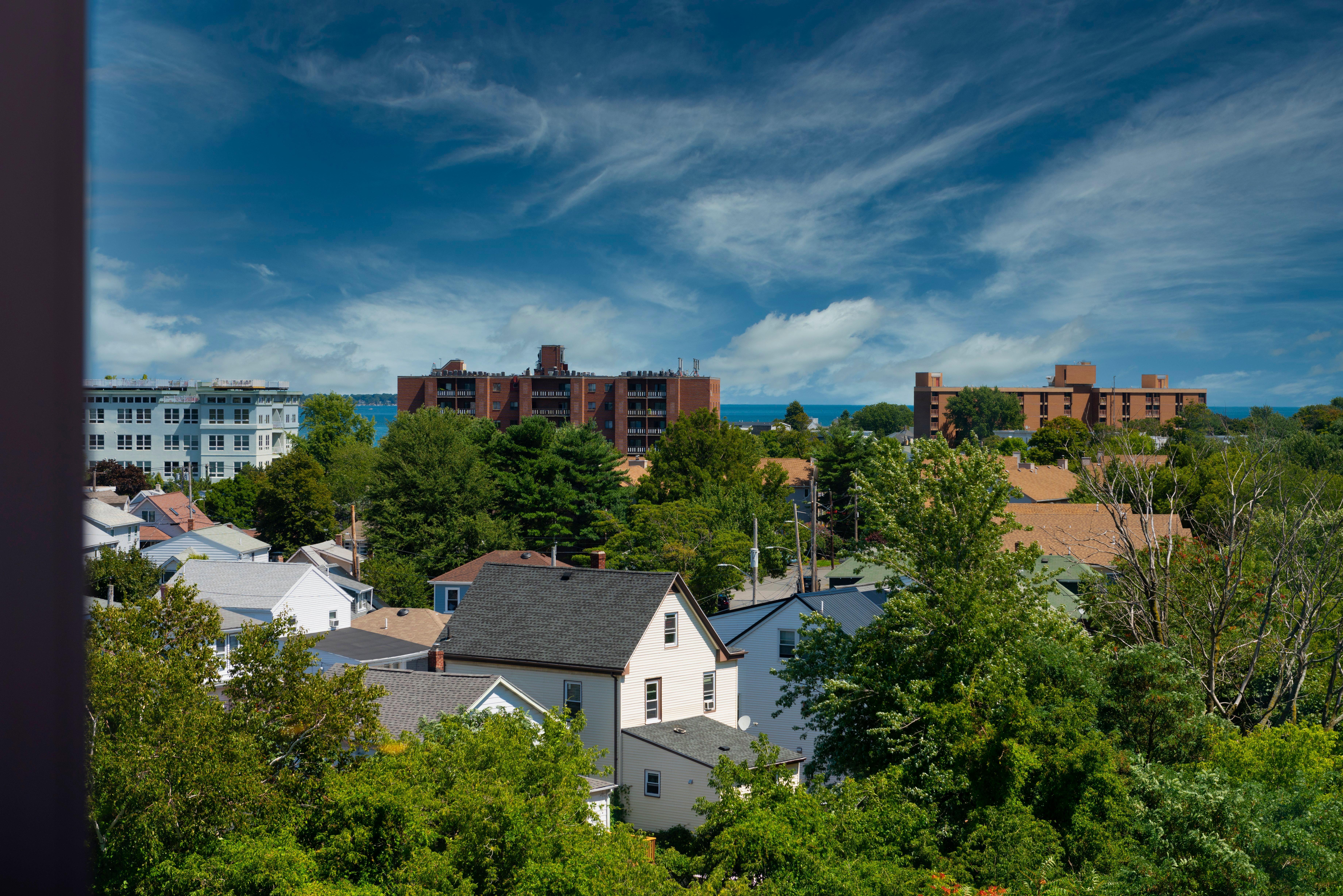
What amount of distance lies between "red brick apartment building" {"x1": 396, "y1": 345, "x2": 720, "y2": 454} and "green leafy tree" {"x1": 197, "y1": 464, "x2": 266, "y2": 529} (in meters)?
41.9

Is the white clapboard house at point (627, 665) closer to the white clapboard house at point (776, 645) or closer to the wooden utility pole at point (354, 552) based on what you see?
the white clapboard house at point (776, 645)

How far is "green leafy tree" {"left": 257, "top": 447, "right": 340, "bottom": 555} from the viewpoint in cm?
6894

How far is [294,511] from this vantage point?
6900cm

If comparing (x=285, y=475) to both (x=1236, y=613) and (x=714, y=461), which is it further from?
(x=1236, y=613)

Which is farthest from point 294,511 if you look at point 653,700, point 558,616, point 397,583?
point 653,700

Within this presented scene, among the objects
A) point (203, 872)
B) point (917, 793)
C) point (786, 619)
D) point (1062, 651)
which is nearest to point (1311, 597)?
point (1062, 651)

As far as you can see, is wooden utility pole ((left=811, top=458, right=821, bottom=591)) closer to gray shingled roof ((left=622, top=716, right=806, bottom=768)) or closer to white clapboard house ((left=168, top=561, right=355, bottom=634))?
gray shingled roof ((left=622, top=716, right=806, bottom=768))

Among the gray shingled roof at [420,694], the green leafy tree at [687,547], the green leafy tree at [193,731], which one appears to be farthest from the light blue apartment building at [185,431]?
the green leafy tree at [193,731]

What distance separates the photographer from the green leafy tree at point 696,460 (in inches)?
2542

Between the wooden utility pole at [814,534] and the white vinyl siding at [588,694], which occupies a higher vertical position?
the wooden utility pole at [814,534]

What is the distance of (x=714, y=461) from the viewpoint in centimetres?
6775

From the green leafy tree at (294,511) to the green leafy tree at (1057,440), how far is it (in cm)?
7370

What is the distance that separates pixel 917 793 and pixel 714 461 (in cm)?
4879

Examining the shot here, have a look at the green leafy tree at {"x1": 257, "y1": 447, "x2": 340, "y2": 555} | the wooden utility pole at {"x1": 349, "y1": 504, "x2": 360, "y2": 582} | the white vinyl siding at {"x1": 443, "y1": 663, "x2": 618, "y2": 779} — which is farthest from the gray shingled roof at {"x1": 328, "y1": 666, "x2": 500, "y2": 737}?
the green leafy tree at {"x1": 257, "y1": 447, "x2": 340, "y2": 555}
